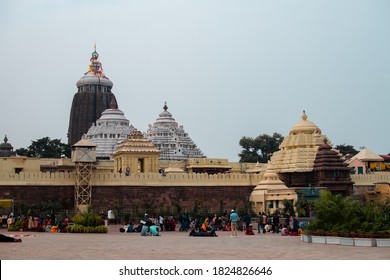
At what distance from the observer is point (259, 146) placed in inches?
3462

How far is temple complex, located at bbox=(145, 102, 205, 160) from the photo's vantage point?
7338 cm

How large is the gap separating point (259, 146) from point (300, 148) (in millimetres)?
34750

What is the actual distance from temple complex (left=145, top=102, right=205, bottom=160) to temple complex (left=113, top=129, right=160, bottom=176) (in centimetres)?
1703

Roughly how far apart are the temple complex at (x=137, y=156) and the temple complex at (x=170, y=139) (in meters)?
17.0

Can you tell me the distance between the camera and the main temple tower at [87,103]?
86.8 meters

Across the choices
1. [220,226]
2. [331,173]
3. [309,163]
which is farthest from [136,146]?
[220,226]

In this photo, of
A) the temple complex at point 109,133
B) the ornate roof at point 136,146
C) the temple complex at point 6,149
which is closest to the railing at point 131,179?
the ornate roof at point 136,146

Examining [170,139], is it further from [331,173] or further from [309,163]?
[331,173]

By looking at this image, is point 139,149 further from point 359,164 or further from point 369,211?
point 369,211

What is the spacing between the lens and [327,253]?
741 inches

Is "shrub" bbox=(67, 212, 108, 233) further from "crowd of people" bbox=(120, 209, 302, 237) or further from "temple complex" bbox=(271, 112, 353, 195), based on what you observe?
"temple complex" bbox=(271, 112, 353, 195)

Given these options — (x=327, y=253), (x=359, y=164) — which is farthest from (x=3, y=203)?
(x=359, y=164)

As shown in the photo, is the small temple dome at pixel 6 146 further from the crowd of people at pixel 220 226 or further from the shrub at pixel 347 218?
the shrub at pixel 347 218

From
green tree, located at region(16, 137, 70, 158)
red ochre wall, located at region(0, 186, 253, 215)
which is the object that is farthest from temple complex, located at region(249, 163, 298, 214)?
green tree, located at region(16, 137, 70, 158)
